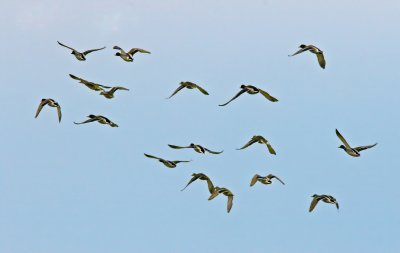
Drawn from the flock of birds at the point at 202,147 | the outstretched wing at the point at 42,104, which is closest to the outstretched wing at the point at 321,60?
the flock of birds at the point at 202,147

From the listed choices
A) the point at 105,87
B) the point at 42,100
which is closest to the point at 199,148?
the point at 105,87

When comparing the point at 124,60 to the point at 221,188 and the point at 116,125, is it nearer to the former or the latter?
the point at 116,125

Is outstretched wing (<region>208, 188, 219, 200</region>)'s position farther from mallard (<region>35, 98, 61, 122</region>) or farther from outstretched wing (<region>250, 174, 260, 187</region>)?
mallard (<region>35, 98, 61, 122</region>)

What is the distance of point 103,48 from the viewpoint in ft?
159

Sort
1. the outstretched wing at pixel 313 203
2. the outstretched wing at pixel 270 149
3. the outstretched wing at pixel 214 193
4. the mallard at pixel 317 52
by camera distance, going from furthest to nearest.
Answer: the outstretched wing at pixel 313 203, the outstretched wing at pixel 270 149, the outstretched wing at pixel 214 193, the mallard at pixel 317 52

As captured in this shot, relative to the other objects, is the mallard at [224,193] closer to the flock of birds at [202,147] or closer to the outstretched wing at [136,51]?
the flock of birds at [202,147]

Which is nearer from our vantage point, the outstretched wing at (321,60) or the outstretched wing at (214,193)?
the outstretched wing at (321,60)

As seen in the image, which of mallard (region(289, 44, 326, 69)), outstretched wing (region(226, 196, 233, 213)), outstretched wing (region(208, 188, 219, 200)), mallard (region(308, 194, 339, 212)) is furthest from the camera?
mallard (region(308, 194, 339, 212))

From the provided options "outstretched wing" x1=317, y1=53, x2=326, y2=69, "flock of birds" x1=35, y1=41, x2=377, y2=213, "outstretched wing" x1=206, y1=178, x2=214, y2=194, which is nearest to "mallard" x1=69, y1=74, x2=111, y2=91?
"flock of birds" x1=35, y1=41, x2=377, y2=213

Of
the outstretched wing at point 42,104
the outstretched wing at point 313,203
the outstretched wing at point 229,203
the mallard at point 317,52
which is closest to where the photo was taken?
the mallard at point 317,52

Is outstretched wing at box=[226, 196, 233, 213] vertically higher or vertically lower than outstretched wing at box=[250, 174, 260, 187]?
lower

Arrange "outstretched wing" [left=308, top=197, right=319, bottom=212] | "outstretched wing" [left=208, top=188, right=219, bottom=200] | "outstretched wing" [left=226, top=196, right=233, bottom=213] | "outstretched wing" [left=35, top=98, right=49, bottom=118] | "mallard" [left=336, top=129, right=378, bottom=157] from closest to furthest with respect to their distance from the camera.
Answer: "mallard" [left=336, top=129, right=378, bottom=157]
"outstretched wing" [left=226, top=196, right=233, bottom=213]
"outstretched wing" [left=208, top=188, right=219, bottom=200]
"outstretched wing" [left=308, top=197, right=319, bottom=212]
"outstretched wing" [left=35, top=98, right=49, bottom=118]

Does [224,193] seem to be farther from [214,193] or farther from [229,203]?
[229,203]

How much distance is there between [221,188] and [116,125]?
7001 mm
